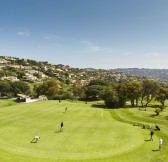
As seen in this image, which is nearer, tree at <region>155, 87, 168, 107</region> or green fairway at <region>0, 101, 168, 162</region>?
green fairway at <region>0, 101, 168, 162</region>

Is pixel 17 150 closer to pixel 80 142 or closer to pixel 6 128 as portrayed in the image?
pixel 80 142

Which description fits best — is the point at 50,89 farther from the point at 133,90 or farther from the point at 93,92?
the point at 133,90

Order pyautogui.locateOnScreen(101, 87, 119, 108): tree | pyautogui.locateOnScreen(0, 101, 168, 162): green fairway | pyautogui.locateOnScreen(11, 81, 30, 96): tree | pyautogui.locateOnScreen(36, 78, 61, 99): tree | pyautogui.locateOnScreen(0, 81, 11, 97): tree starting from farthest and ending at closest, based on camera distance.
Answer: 1. pyautogui.locateOnScreen(11, 81, 30, 96): tree
2. pyautogui.locateOnScreen(0, 81, 11, 97): tree
3. pyautogui.locateOnScreen(36, 78, 61, 99): tree
4. pyautogui.locateOnScreen(101, 87, 119, 108): tree
5. pyautogui.locateOnScreen(0, 101, 168, 162): green fairway

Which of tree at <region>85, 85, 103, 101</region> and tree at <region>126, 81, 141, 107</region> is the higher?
tree at <region>126, 81, 141, 107</region>

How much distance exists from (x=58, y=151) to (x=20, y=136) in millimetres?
10261

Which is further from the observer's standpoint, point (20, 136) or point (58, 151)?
point (20, 136)

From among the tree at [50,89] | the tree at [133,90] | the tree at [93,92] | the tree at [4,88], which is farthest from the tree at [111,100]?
the tree at [4,88]

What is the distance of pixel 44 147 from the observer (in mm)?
40438

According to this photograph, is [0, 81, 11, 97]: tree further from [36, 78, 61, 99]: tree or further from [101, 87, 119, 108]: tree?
[101, 87, 119, 108]: tree

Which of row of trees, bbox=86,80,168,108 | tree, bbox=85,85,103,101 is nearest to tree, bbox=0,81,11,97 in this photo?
tree, bbox=85,85,103,101

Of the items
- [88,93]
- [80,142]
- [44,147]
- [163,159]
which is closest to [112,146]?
[80,142]

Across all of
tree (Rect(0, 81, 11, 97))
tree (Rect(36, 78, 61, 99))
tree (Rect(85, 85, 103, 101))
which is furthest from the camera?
A: tree (Rect(0, 81, 11, 97))

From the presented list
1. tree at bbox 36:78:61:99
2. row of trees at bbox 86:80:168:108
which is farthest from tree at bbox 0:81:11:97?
row of trees at bbox 86:80:168:108

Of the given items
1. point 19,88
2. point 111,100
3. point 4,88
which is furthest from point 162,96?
point 4,88
